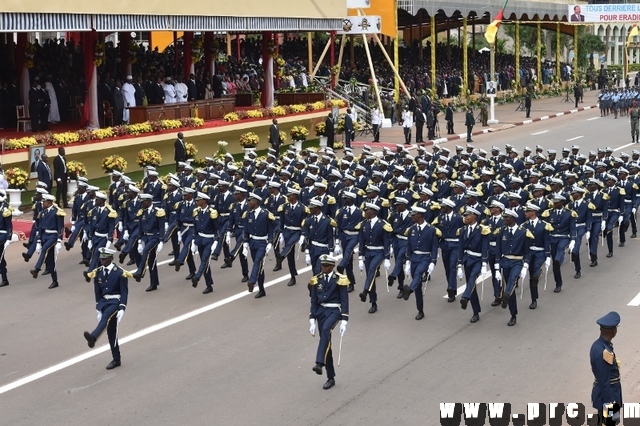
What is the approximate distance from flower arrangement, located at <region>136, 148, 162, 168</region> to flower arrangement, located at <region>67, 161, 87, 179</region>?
2.50 metres

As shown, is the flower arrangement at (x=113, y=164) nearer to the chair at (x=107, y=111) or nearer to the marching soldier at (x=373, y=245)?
the chair at (x=107, y=111)

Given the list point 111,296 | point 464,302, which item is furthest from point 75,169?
point 464,302

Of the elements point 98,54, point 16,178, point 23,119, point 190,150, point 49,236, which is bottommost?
point 49,236

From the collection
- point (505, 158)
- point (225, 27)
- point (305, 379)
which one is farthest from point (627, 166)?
point (225, 27)

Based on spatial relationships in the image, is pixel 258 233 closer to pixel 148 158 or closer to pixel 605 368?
pixel 605 368

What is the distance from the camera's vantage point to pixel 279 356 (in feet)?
45.9

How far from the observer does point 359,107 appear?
4438cm

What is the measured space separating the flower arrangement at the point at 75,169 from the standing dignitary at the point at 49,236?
8.25 m

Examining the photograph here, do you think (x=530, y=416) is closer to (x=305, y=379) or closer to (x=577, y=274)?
(x=305, y=379)

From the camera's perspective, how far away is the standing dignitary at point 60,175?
83.9 feet

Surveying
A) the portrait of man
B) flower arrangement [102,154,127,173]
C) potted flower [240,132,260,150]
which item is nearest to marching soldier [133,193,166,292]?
flower arrangement [102,154,127,173]

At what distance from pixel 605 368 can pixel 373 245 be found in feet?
23.1

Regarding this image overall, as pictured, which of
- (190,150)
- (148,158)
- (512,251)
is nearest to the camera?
(512,251)

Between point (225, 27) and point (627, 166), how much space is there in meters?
16.0
